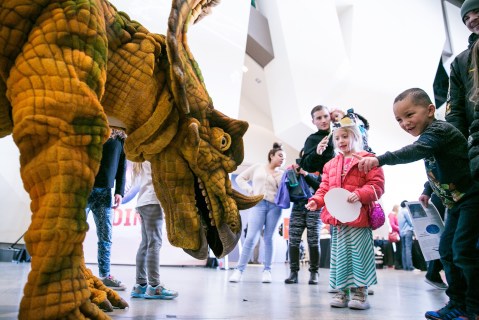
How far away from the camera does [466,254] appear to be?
2072 millimetres

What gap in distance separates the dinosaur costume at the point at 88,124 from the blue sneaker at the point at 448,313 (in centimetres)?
131

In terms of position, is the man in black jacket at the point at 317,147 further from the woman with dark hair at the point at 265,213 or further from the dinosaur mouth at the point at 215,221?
the dinosaur mouth at the point at 215,221

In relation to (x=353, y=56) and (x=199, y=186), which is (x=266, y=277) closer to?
(x=199, y=186)

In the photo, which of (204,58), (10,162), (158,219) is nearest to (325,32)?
(204,58)

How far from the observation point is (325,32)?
10.8m

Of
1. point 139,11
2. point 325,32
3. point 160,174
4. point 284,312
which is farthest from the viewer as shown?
point 325,32

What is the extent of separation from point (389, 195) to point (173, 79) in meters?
12.8

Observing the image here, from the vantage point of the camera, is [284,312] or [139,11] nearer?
[284,312]

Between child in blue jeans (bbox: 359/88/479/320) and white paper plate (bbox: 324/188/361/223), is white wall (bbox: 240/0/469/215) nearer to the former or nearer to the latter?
white paper plate (bbox: 324/188/361/223)

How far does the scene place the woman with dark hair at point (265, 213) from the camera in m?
4.71

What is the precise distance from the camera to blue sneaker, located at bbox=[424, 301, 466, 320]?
2084mm

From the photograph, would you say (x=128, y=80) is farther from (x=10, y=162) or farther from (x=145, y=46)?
(x=10, y=162)

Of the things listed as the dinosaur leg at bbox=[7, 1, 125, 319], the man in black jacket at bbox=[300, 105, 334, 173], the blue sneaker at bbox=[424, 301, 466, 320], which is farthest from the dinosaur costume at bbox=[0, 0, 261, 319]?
the man in black jacket at bbox=[300, 105, 334, 173]

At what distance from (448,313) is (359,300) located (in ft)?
2.00
